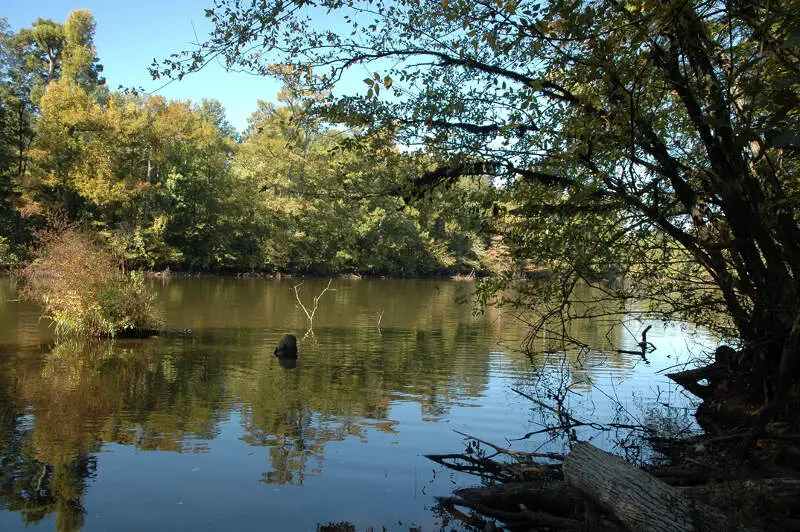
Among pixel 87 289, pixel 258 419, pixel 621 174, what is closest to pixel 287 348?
pixel 87 289

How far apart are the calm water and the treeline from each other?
56.5ft

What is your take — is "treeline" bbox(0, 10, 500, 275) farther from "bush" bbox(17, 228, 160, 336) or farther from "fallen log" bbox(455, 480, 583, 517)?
"fallen log" bbox(455, 480, 583, 517)

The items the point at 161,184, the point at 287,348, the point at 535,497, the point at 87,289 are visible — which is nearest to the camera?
the point at 535,497

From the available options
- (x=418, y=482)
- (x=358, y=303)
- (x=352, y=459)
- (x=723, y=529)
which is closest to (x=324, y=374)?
(x=352, y=459)

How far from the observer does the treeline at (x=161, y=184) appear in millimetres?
41125

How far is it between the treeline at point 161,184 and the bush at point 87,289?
15.9m

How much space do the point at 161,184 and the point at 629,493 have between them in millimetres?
46849

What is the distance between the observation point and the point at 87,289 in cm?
1541

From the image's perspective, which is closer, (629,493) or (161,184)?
(629,493)

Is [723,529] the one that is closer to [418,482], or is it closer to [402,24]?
[418,482]

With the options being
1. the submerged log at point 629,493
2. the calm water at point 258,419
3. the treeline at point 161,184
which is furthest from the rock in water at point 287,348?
the treeline at point 161,184

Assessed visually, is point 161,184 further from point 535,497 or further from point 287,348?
point 535,497

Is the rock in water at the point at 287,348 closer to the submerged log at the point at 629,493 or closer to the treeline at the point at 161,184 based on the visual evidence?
the submerged log at the point at 629,493

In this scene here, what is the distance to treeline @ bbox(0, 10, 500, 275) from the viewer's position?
1619 inches
